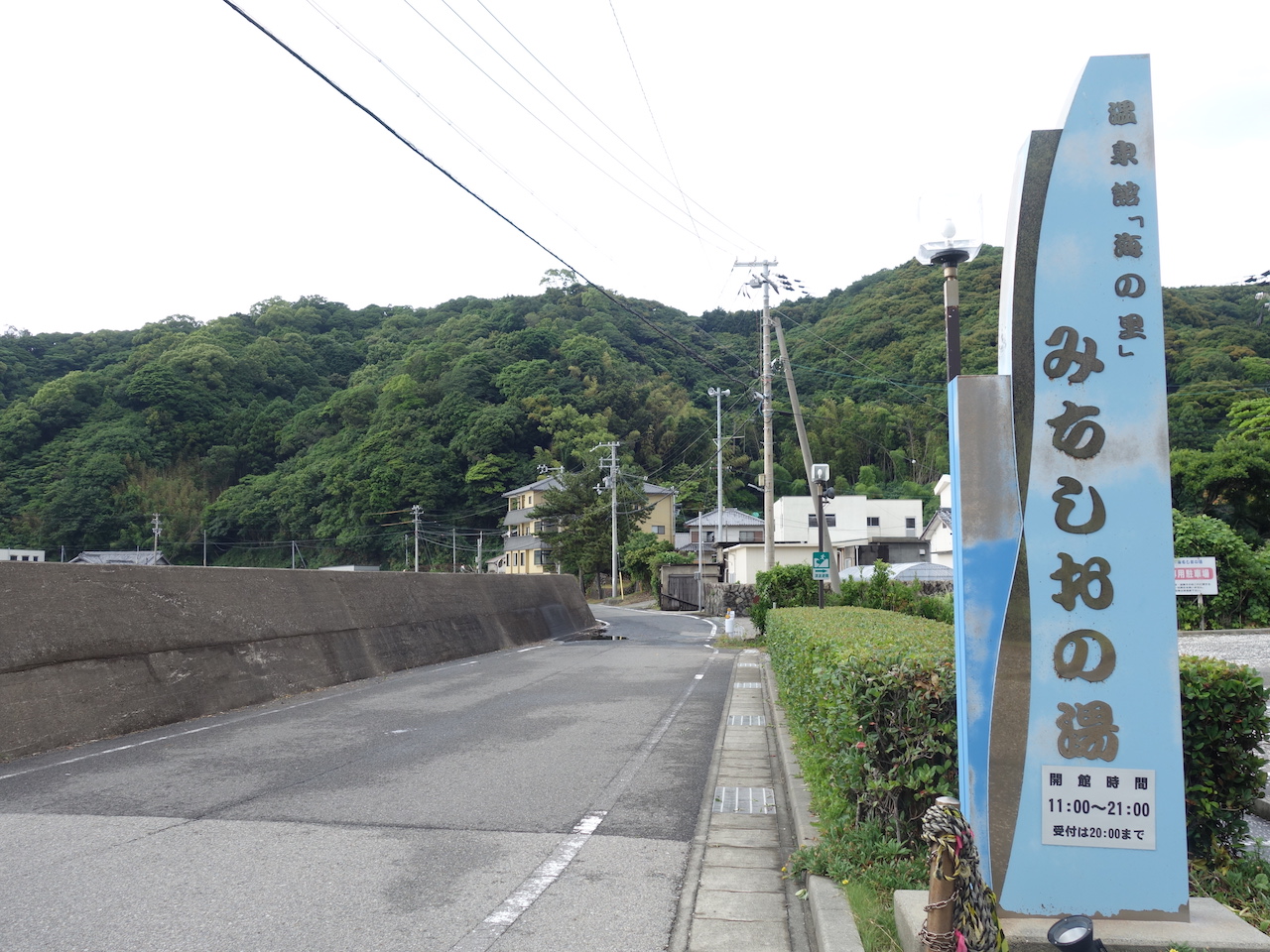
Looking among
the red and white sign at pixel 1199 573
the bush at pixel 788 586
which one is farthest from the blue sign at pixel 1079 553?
the bush at pixel 788 586

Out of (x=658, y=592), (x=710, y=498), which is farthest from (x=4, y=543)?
(x=710, y=498)

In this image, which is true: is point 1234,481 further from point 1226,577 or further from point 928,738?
point 928,738

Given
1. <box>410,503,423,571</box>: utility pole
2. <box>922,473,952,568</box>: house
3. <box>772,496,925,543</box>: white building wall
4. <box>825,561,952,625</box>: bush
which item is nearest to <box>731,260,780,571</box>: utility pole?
<box>825,561,952,625</box>: bush

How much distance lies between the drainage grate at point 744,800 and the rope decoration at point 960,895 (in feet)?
10.6

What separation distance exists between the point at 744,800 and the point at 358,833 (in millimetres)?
2837

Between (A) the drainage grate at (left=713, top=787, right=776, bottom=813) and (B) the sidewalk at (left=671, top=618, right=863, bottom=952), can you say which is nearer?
(B) the sidewalk at (left=671, top=618, right=863, bottom=952)

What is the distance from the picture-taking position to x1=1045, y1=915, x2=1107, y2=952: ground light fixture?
2.99 meters

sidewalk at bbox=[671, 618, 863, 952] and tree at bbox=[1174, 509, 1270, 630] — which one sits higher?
tree at bbox=[1174, 509, 1270, 630]

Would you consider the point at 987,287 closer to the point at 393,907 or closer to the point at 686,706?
the point at 686,706

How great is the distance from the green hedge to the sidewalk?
53cm

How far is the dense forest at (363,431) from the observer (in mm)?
59000

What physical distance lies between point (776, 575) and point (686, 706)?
41.3ft

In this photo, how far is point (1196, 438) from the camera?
39.7 m

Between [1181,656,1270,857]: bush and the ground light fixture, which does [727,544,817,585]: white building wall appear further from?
the ground light fixture
